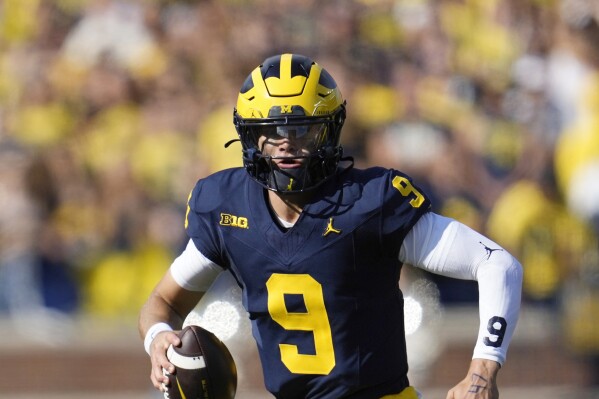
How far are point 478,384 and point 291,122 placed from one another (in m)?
1.01

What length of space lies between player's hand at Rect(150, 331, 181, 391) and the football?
0.05 feet

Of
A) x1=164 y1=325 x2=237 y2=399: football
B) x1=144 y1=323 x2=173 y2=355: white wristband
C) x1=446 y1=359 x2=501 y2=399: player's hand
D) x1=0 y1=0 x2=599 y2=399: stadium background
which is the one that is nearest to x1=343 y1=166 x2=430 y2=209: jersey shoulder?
x1=446 y1=359 x2=501 y2=399: player's hand

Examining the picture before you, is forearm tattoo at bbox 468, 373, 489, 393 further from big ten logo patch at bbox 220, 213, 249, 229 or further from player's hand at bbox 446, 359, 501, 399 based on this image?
big ten logo patch at bbox 220, 213, 249, 229

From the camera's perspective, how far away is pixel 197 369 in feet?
12.5

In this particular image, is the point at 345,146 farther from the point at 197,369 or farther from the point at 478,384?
the point at 478,384

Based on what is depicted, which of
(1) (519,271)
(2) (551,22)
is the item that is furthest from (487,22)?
(1) (519,271)

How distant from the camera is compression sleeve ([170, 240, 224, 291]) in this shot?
13.5 ft

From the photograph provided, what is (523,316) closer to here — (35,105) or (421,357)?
(421,357)

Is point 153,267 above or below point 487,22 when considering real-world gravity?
below

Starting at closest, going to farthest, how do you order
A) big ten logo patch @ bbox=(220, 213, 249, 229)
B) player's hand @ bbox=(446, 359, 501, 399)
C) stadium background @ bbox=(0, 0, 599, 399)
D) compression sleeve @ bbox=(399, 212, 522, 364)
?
player's hand @ bbox=(446, 359, 501, 399), compression sleeve @ bbox=(399, 212, 522, 364), big ten logo patch @ bbox=(220, 213, 249, 229), stadium background @ bbox=(0, 0, 599, 399)

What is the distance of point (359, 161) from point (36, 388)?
9.75ft

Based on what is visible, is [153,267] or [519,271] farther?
[153,267]

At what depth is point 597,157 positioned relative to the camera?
346 inches

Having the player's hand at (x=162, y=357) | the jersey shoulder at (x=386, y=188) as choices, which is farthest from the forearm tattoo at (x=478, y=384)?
the player's hand at (x=162, y=357)
